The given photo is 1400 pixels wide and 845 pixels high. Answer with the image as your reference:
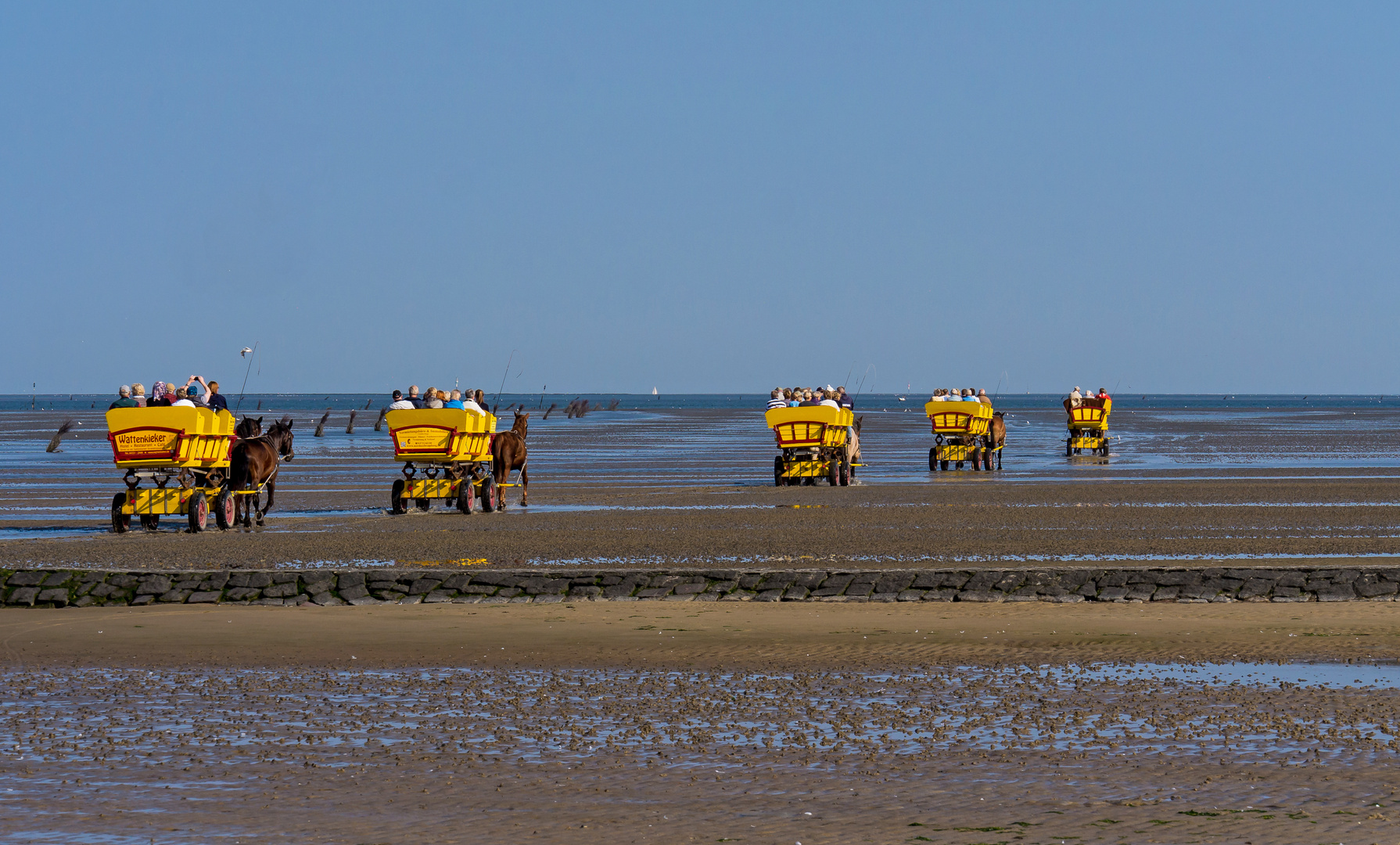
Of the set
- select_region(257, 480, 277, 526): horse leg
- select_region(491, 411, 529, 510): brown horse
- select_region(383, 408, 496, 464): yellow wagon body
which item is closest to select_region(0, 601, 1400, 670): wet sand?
select_region(257, 480, 277, 526): horse leg

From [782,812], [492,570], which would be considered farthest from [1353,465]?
[782,812]

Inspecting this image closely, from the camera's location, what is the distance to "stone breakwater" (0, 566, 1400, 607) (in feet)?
40.2

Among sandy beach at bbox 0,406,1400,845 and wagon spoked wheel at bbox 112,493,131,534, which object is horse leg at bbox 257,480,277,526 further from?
sandy beach at bbox 0,406,1400,845

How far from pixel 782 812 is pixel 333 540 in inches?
494

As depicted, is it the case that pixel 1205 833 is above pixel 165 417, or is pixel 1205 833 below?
below

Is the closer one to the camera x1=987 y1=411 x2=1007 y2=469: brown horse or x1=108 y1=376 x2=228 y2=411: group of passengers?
x1=108 y1=376 x2=228 y2=411: group of passengers

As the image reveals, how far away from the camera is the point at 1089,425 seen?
42656 mm

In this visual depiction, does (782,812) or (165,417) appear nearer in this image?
(782,812)

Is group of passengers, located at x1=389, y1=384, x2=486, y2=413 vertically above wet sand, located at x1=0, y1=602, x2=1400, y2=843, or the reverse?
group of passengers, located at x1=389, y1=384, x2=486, y2=413

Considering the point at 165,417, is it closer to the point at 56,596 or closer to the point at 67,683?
the point at 56,596

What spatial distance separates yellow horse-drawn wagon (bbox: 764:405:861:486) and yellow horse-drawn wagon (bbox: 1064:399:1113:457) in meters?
14.8

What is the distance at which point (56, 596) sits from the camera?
12.2 metres

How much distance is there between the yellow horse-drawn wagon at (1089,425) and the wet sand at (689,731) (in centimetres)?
3140

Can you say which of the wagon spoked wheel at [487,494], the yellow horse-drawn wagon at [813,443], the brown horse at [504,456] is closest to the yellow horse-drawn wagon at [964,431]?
the yellow horse-drawn wagon at [813,443]
